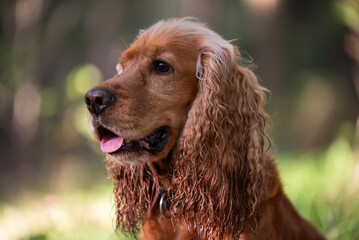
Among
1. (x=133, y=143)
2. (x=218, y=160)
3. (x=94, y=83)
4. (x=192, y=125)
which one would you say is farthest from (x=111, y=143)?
(x=94, y=83)

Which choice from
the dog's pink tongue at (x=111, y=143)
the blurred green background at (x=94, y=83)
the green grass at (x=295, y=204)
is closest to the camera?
the dog's pink tongue at (x=111, y=143)

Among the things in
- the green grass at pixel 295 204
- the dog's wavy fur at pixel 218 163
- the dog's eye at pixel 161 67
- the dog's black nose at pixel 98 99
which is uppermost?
the dog's eye at pixel 161 67

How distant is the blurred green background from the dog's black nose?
2.92ft

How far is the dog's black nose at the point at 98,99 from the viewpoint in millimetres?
2469

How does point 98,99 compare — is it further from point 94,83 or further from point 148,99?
point 94,83

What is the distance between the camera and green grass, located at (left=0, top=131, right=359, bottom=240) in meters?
4.11

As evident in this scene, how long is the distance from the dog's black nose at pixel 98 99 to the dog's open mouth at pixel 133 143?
17 cm

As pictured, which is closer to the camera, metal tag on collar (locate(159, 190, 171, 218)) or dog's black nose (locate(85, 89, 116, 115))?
dog's black nose (locate(85, 89, 116, 115))

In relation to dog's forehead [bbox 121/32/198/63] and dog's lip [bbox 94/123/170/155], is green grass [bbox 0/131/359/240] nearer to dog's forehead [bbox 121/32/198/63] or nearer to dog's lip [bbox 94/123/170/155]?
dog's lip [bbox 94/123/170/155]

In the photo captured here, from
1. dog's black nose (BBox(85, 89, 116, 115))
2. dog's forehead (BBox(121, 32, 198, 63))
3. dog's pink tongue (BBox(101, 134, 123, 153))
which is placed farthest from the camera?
dog's forehead (BBox(121, 32, 198, 63))

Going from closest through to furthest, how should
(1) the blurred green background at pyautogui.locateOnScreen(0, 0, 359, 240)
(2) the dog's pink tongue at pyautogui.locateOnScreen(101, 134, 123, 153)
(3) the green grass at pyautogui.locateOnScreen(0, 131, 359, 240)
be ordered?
(2) the dog's pink tongue at pyautogui.locateOnScreen(101, 134, 123, 153)
(3) the green grass at pyautogui.locateOnScreen(0, 131, 359, 240)
(1) the blurred green background at pyautogui.locateOnScreen(0, 0, 359, 240)

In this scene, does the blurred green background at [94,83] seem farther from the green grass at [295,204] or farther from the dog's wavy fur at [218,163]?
the dog's wavy fur at [218,163]

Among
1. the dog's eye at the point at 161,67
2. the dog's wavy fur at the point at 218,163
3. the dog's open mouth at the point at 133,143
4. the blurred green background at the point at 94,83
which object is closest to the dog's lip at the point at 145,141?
the dog's open mouth at the point at 133,143

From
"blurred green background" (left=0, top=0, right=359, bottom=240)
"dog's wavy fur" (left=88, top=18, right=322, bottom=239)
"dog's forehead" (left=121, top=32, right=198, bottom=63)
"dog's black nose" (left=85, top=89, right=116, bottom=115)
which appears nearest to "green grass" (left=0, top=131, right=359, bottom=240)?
"blurred green background" (left=0, top=0, right=359, bottom=240)
